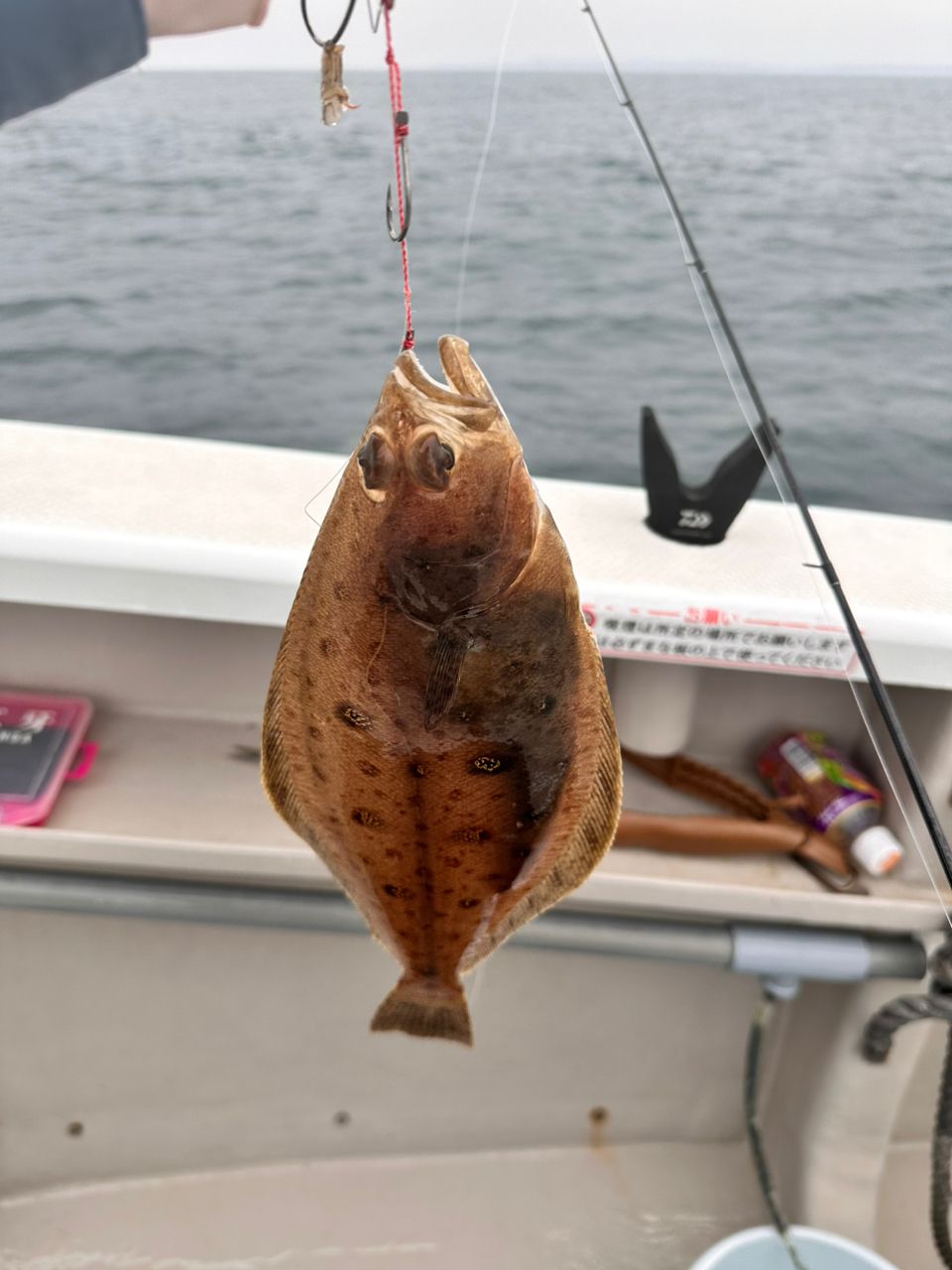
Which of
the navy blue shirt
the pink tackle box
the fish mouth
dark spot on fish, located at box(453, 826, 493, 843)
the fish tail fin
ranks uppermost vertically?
the navy blue shirt

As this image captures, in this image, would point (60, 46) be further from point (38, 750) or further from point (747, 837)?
point (747, 837)

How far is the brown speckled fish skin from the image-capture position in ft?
3.52

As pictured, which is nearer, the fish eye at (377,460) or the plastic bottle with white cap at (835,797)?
the fish eye at (377,460)

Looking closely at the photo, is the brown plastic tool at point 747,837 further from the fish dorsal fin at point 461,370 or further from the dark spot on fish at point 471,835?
the fish dorsal fin at point 461,370

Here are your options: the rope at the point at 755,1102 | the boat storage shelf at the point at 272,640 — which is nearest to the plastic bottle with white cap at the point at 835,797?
the boat storage shelf at the point at 272,640

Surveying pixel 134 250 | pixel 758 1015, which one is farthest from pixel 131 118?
pixel 758 1015

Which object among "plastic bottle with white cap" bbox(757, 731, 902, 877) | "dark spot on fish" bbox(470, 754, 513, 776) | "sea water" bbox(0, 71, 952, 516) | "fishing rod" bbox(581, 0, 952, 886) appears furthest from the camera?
"sea water" bbox(0, 71, 952, 516)

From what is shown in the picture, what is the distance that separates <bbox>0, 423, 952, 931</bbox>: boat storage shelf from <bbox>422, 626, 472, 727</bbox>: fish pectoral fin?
127 centimetres

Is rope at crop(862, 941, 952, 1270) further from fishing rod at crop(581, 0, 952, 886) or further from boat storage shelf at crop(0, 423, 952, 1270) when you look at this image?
fishing rod at crop(581, 0, 952, 886)

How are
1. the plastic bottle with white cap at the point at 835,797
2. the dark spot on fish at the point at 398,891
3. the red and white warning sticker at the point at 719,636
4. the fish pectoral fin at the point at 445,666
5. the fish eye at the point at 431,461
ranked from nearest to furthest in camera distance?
the fish eye at the point at 431,461, the fish pectoral fin at the point at 445,666, the dark spot on fish at the point at 398,891, the red and white warning sticker at the point at 719,636, the plastic bottle with white cap at the point at 835,797

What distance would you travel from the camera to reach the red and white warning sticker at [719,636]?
2.41 metres

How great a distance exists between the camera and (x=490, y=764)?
1280mm

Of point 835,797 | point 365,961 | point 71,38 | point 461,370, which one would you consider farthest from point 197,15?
point 365,961

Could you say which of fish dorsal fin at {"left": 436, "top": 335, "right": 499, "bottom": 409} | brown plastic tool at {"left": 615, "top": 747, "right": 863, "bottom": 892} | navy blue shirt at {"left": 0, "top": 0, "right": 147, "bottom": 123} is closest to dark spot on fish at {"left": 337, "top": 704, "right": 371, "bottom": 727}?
fish dorsal fin at {"left": 436, "top": 335, "right": 499, "bottom": 409}
